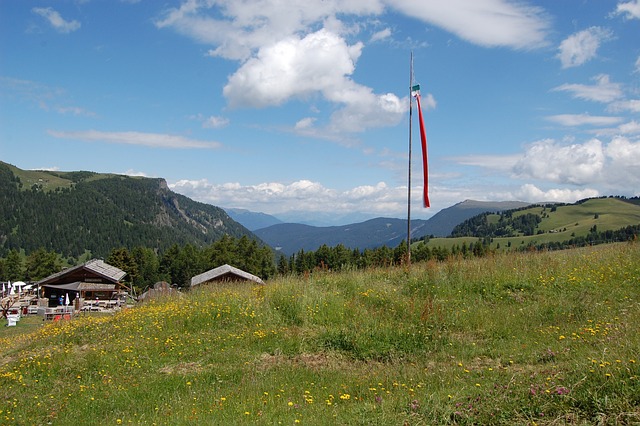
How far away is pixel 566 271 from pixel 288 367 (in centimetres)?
857

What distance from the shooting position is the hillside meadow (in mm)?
5113

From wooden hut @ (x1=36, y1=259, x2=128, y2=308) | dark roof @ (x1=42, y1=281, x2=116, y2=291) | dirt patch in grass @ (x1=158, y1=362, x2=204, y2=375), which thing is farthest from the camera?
wooden hut @ (x1=36, y1=259, x2=128, y2=308)

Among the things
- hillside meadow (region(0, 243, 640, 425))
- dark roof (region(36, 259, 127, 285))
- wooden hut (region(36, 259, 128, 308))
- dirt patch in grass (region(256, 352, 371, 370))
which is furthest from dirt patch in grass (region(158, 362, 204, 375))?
dark roof (region(36, 259, 127, 285))

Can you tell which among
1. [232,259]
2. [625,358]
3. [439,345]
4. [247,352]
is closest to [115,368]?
[247,352]

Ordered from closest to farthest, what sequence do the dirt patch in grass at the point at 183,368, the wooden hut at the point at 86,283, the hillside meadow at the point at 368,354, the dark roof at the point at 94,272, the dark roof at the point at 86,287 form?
the hillside meadow at the point at 368,354 → the dirt patch in grass at the point at 183,368 → the dark roof at the point at 86,287 → the wooden hut at the point at 86,283 → the dark roof at the point at 94,272

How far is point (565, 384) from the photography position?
5.07 meters

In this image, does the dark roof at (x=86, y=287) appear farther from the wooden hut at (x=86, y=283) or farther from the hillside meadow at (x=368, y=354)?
the hillside meadow at (x=368, y=354)

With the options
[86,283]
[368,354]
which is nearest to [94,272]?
[86,283]

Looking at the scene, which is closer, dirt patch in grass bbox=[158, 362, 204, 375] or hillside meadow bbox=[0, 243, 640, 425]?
hillside meadow bbox=[0, 243, 640, 425]

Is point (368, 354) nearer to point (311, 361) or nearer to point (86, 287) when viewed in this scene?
point (311, 361)

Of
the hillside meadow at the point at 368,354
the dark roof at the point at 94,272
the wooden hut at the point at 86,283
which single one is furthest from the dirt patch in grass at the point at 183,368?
the dark roof at the point at 94,272

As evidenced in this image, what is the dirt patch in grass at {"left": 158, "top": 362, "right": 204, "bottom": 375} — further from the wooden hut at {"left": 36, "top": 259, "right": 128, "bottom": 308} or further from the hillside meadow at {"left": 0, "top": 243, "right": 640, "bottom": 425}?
the wooden hut at {"left": 36, "top": 259, "right": 128, "bottom": 308}

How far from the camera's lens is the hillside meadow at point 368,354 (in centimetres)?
511

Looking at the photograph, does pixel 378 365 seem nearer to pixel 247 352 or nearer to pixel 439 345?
pixel 439 345
